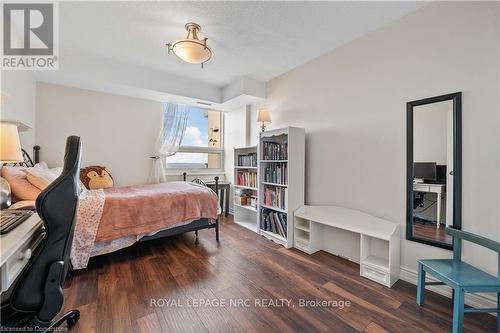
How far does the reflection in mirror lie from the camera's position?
1.78 meters

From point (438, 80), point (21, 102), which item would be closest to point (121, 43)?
point (21, 102)

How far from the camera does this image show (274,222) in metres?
3.01

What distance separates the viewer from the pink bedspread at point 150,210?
2.14 m

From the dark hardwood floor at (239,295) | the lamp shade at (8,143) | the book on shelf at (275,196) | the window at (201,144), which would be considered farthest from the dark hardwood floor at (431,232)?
the window at (201,144)

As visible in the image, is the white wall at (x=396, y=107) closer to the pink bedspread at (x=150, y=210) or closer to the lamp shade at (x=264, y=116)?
the lamp shade at (x=264, y=116)

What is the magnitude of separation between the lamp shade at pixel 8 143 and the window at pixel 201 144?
8.79 feet

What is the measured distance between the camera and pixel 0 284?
849 mm

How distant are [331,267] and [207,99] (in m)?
3.24

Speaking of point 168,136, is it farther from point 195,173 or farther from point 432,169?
point 432,169

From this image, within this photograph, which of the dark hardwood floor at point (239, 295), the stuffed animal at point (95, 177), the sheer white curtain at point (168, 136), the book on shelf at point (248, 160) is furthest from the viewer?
the sheer white curtain at point (168, 136)

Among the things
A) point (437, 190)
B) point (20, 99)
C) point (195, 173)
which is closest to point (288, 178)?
point (437, 190)

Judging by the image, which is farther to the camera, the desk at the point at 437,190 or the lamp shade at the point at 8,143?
the desk at the point at 437,190

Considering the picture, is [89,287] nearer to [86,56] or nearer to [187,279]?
[187,279]

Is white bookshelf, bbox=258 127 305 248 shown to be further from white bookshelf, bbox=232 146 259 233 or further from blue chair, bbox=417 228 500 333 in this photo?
blue chair, bbox=417 228 500 333
